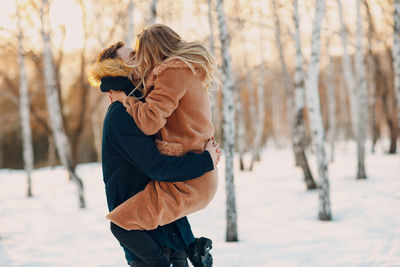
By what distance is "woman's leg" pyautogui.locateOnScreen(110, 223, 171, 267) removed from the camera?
5.58 feet

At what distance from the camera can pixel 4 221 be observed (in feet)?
29.1

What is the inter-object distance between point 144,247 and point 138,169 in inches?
13.9

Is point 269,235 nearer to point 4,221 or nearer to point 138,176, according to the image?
point 138,176

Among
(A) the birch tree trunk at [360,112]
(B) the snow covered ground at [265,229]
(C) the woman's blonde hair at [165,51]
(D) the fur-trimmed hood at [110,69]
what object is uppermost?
(C) the woman's blonde hair at [165,51]

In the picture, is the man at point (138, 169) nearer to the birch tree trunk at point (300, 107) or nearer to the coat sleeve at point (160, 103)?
the coat sleeve at point (160, 103)

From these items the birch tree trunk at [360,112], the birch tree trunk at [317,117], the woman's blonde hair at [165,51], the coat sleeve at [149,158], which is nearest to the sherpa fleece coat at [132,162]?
the coat sleeve at [149,158]

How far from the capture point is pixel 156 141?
5.74ft

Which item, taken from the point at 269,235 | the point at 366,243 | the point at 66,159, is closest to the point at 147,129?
the point at 366,243

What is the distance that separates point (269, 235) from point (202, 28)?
35.4 ft

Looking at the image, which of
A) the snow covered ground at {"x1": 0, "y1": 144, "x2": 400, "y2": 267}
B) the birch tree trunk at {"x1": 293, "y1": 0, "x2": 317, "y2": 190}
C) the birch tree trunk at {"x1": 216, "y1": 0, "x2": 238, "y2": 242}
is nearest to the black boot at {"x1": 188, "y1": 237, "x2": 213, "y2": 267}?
the snow covered ground at {"x1": 0, "y1": 144, "x2": 400, "y2": 267}

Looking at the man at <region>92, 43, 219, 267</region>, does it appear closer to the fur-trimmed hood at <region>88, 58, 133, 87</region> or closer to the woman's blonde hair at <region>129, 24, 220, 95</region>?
the fur-trimmed hood at <region>88, 58, 133, 87</region>

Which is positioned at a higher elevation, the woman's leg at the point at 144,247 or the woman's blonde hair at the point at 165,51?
the woman's blonde hair at the point at 165,51

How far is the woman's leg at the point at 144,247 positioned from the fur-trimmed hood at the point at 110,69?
28.7 inches

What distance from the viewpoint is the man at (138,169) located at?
165cm
